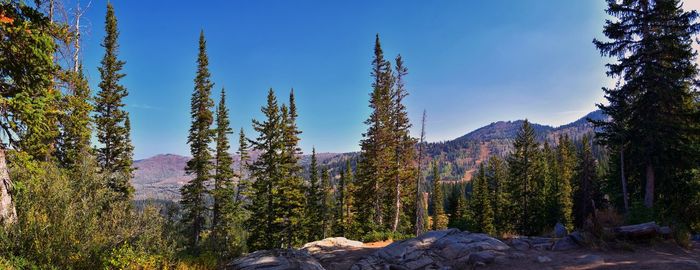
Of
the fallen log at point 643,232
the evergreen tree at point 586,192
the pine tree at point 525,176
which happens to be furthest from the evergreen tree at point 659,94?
the pine tree at point 525,176

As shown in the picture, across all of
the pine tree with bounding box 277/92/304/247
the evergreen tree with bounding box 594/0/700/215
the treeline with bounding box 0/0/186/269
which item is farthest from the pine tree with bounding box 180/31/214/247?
the evergreen tree with bounding box 594/0/700/215

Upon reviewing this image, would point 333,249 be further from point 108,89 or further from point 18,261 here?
point 108,89

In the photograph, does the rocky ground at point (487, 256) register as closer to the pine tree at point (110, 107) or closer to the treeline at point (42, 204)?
the treeline at point (42, 204)

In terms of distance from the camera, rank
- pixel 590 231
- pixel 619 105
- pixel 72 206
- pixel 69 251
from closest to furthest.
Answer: pixel 69 251, pixel 72 206, pixel 590 231, pixel 619 105

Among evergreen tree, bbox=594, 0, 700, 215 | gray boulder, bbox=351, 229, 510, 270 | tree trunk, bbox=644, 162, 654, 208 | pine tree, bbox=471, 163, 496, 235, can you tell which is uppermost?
evergreen tree, bbox=594, 0, 700, 215

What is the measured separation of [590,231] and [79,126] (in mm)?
18926

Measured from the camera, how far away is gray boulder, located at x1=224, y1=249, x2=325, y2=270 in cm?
1143

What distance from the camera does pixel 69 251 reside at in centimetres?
843

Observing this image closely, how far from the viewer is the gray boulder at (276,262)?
37.5 ft

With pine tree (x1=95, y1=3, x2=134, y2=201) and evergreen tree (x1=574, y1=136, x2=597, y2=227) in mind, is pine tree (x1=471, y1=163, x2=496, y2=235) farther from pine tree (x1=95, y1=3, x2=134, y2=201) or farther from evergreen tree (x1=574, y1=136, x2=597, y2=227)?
pine tree (x1=95, y1=3, x2=134, y2=201)

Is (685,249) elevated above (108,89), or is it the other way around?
(108,89)

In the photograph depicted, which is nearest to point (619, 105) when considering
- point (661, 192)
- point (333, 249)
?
point (661, 192)

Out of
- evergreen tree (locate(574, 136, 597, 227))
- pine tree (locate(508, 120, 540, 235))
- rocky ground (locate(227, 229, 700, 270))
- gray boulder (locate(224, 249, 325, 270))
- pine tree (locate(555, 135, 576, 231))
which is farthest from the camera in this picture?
pine tree (locate(555, 135, 576, 231))

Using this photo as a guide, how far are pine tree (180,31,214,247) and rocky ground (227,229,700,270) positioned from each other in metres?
18.9
